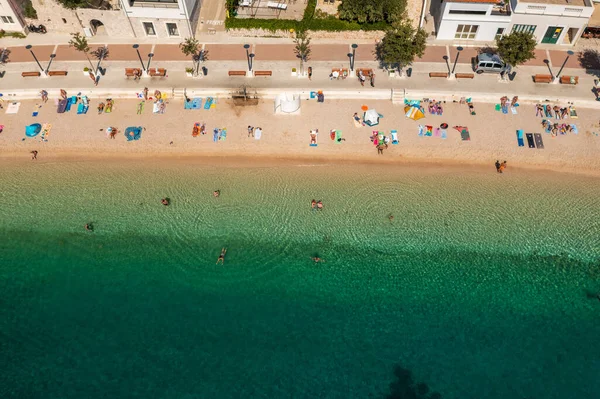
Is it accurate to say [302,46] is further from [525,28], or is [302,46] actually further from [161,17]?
[525,28]

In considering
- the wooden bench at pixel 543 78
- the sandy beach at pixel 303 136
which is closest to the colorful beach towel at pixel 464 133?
the sandy beach at pixel 303 136

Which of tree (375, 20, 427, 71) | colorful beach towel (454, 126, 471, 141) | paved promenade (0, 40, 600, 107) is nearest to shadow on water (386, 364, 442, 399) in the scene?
colorful beach towel (454, 126, 471, 141)

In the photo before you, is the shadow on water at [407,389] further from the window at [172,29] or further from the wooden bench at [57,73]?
the wooden bench at [57,73]

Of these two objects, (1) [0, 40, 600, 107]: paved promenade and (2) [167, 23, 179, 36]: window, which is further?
(2) [167, 23, 179, 36]: window

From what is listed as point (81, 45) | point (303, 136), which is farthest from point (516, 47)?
point (81, 45)

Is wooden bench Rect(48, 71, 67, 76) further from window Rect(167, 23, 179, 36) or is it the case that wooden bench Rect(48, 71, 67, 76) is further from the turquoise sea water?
window Rect(167, 23, 179, 36)

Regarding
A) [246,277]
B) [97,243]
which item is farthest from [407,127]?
[97,243]
